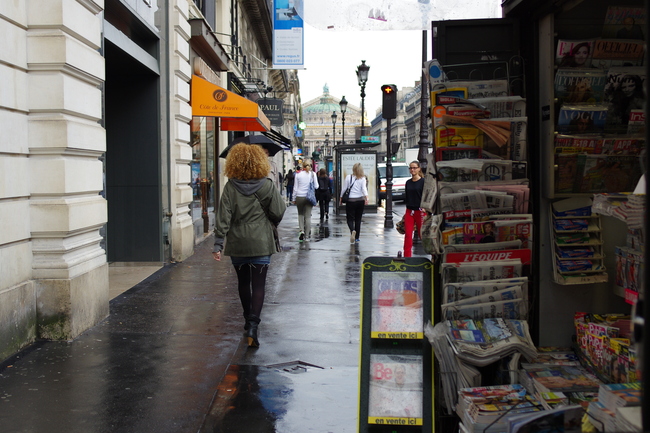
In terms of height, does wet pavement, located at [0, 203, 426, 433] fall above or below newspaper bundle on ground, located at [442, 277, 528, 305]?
below

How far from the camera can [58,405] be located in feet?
15.6

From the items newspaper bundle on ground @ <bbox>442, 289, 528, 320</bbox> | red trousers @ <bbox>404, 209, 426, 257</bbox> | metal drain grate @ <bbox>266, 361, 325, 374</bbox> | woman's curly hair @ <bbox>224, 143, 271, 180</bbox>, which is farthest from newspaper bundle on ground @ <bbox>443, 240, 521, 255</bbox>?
red trousers @ <bbox>404, 209, 426, 257</bbox>

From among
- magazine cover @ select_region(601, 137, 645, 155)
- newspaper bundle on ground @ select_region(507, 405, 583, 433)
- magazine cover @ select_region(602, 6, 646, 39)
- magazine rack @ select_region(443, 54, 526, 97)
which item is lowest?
newspaper bundle on ground @ select_region(507, 405, 583, 433)

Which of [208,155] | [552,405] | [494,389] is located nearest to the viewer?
[552,405]

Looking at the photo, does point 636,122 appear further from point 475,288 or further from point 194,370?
point 194,370

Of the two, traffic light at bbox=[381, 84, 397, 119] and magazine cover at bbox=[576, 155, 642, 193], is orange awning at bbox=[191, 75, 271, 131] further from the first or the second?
magazine cover at bbox=[576, 155, 642, 193]

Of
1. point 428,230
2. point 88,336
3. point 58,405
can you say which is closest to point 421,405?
point 428,230

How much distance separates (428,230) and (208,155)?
14.3 meters

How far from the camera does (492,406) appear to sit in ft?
10.7

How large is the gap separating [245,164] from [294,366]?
2001 millimetres

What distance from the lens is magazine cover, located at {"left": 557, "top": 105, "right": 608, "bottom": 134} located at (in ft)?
12.5

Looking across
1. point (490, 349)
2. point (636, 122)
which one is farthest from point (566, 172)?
point (490, 349)

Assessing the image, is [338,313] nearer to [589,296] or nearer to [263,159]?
[263,159]

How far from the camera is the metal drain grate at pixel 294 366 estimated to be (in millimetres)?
5681
